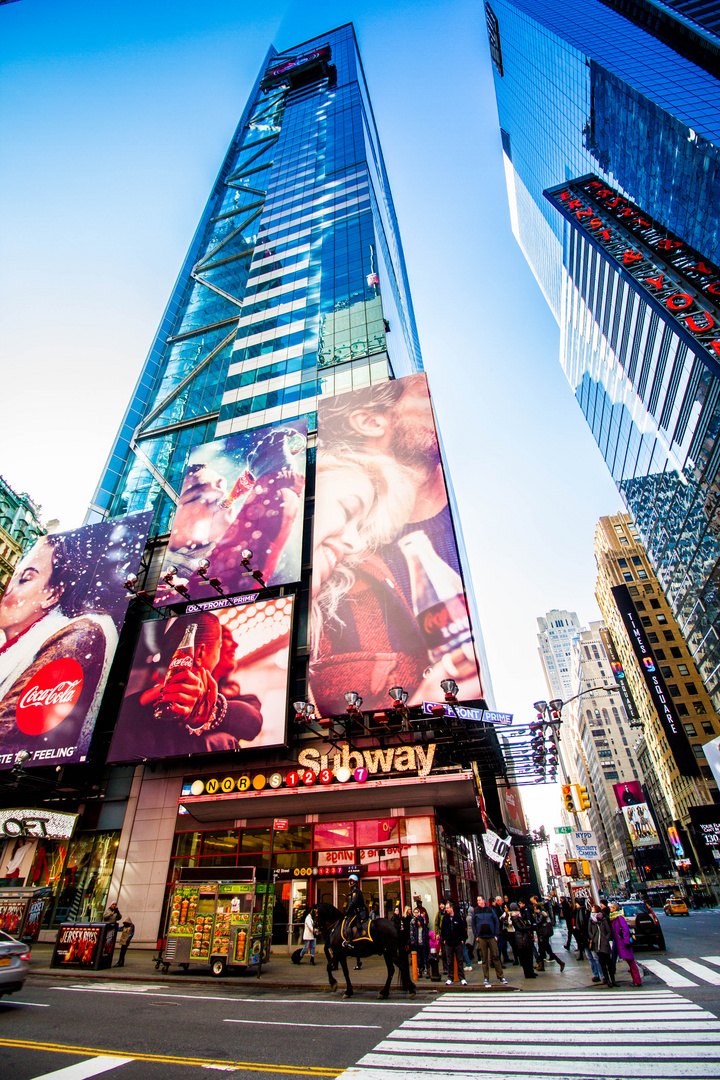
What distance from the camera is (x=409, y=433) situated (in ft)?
97.3

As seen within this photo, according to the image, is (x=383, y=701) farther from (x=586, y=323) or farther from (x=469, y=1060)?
(x=586, y=323)

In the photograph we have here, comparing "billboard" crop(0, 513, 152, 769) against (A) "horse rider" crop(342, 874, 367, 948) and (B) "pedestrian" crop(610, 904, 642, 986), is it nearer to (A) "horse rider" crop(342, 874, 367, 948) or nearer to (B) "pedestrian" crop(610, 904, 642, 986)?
(A) "horse rider" crop(342, 874, 367, 948)

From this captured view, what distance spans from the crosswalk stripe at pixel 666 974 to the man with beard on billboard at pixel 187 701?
1539 centimetres

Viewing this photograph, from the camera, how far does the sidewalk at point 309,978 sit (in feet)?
39.5

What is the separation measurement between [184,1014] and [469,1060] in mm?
6187

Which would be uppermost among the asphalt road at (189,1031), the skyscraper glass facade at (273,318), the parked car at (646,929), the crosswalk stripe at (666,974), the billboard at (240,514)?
the skyscraper glass facade at (273,318)

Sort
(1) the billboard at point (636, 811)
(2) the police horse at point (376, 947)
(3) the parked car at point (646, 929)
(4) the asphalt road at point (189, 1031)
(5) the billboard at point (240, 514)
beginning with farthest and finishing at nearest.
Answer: (1) the billboard at point (636, 811), (5) the billboard at point (240, 514), (3) the parked car at point (646, 929), (2) the police horse at point (376, 947), (4) the asphalt road at point (189, 1031)

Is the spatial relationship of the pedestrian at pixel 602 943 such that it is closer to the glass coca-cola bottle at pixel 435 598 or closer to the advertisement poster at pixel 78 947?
the glass coca-cola bottle at pixel 435 598

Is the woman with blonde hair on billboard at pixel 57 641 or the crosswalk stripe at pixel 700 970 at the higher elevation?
the woman with blonde hair on billboard at pixel 57 641

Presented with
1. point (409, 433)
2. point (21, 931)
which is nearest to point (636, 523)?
point (409, 433)

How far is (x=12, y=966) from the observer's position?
9.52 meters

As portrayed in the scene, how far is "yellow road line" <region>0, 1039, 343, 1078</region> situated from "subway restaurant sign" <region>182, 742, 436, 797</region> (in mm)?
14046

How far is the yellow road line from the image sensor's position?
5655 millimetres

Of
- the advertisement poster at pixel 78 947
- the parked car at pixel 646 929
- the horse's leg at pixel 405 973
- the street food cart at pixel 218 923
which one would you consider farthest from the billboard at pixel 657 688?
the advertisement poster at pixel 78 947
